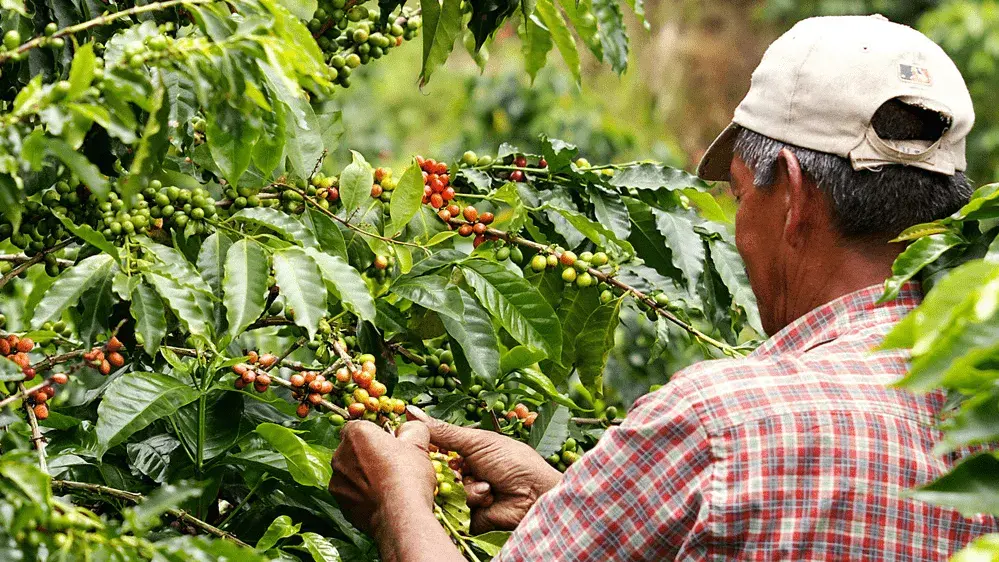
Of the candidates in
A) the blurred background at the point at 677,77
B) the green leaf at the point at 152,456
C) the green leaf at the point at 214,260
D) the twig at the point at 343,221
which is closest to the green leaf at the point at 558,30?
the twig at the point at 343,221

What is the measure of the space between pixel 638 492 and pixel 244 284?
65 centimetres

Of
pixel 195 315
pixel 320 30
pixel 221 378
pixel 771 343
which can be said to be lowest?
pixel 221 378

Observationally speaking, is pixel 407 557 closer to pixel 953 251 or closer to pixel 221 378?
pixel 221 378

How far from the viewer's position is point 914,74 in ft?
5.02

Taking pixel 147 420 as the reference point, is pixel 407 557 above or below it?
below

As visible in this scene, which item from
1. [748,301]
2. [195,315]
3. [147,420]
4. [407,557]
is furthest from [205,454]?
[748,301]

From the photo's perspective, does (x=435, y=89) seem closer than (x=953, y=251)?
No

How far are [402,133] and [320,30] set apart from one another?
859 centimetres

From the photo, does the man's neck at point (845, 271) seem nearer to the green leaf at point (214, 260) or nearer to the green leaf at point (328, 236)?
the green leaf at point (328, 236)

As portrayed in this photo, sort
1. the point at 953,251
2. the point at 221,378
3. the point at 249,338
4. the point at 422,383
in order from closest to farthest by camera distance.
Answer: the point at 953,251 < the point at 221,378 < the point at 422,383 < the point at 249,338

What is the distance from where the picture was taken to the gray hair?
59.8 inches

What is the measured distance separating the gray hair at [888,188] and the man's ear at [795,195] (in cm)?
2

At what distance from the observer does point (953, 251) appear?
1.42m

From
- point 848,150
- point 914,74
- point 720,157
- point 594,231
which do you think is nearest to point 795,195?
point 848,150
